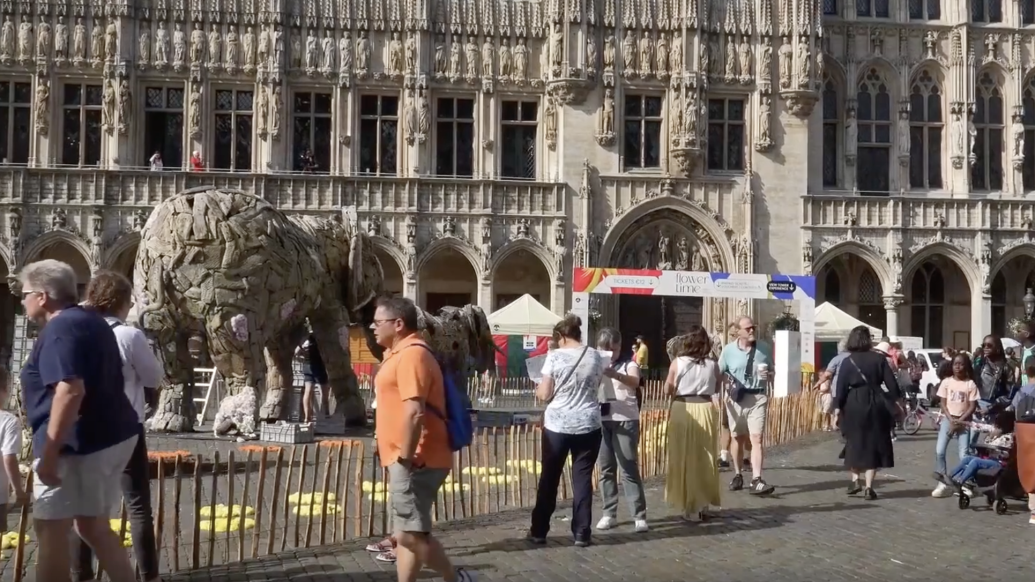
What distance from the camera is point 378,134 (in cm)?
3034

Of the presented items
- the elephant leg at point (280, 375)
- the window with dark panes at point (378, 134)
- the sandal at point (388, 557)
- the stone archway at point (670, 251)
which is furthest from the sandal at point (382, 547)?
the window with dark panes at point (378, 134)

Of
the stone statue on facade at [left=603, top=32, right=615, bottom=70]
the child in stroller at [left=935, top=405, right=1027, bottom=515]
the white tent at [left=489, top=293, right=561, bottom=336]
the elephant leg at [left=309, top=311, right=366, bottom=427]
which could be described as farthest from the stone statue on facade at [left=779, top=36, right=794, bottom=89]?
the child in stroller at [left=935, top=405, right=1027, bottom=515]

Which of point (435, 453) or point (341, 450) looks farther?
point (341, 450)

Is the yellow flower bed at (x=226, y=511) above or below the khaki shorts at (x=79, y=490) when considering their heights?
below

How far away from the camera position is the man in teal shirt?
12.1 meters

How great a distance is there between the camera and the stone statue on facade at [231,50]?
96.6 feet

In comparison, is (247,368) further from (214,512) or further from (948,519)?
(948,519)

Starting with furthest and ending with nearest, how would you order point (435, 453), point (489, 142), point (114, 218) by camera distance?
point (489, 142), point (114, 218), point (435, 453)

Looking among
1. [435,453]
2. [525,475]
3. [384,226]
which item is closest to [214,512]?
[435,453]

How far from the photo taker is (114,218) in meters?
28.4

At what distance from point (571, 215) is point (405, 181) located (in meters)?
4.16

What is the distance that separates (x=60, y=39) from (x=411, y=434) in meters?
25.5

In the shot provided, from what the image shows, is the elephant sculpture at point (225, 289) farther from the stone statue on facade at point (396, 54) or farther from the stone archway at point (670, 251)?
the stone archway at point (670, 251)

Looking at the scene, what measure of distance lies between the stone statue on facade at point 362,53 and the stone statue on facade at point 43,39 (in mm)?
7273
